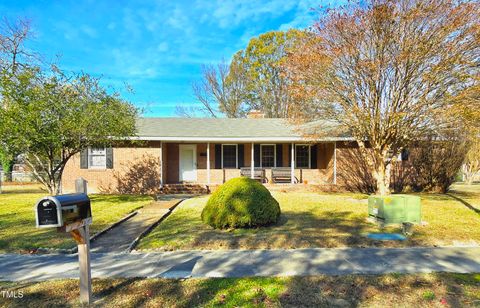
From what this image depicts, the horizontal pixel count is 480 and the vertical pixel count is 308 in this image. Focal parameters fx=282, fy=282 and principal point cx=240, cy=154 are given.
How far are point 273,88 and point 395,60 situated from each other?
2245cm

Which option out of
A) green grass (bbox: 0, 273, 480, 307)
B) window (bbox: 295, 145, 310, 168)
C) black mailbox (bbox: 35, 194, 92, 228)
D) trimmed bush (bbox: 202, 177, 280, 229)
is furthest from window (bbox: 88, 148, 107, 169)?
black mailbox (bbox: 35, 194, 92, 228)

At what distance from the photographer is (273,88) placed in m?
30.9

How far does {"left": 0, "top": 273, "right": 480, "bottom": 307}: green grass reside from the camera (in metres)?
3.30

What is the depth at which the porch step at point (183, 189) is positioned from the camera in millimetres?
14281

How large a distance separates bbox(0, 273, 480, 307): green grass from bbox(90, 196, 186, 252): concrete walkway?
67.9 inches

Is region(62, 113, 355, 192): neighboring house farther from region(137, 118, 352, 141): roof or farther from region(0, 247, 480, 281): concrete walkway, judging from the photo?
region(0, 247, 480, 281): concrete walkway

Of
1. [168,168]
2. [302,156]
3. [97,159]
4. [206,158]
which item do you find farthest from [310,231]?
[97,159]

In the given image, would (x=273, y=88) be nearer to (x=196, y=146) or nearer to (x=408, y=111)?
(x=196, y=146)

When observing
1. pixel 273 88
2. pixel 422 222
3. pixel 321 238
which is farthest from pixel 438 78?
pixel 273 88

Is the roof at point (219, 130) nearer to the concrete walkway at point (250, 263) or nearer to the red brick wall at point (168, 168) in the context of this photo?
the red brick wall at point (168, 168)

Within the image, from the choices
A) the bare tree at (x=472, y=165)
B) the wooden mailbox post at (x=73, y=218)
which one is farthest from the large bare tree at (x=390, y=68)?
the bare tree at (x=472, y=165)

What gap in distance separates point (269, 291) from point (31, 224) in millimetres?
6945

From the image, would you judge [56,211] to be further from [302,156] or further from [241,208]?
[302,156]

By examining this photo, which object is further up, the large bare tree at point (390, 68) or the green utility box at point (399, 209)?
the large bare tree at point (390, 68)
